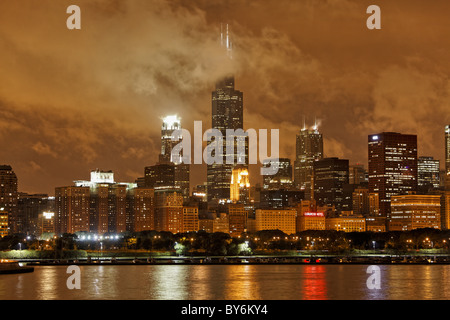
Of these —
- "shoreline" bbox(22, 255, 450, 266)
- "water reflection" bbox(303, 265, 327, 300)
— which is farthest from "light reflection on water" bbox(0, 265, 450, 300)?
"shoreline" bbox(22, 255, 450, 266)

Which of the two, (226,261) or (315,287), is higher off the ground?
(315,287)

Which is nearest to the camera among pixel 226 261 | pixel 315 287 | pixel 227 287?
pixel 315 287

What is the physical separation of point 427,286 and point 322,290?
49.8 ft

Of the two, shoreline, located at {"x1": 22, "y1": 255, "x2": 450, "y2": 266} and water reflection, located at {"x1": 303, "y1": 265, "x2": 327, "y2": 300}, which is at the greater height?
water reflection, located at {"x1": 303, "y1": 265, "x2": 327, "y2": 300}

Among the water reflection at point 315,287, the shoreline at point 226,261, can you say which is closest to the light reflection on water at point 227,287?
the water reflection at point 315,287

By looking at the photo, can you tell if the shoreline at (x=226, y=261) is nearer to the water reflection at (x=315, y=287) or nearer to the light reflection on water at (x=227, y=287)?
→ the light reflection on water at (x=227, y=287)

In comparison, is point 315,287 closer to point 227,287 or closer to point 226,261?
point 227,287

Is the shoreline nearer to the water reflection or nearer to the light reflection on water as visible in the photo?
the light reflection on water

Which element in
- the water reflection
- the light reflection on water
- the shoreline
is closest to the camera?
the water reflection

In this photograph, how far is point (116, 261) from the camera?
178m

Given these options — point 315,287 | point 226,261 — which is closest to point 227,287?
point 315,287
